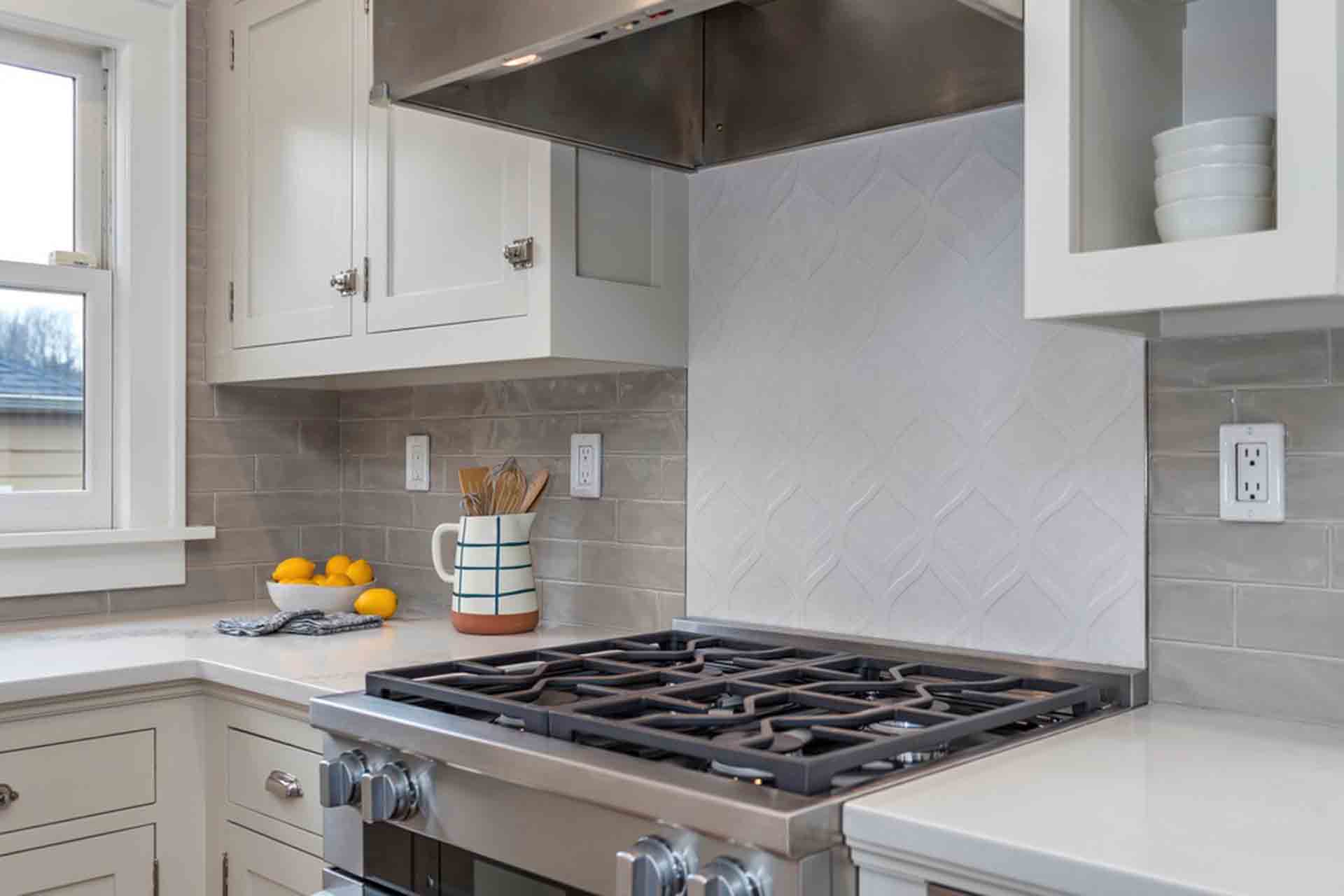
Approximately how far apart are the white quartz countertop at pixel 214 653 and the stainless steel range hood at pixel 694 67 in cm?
86

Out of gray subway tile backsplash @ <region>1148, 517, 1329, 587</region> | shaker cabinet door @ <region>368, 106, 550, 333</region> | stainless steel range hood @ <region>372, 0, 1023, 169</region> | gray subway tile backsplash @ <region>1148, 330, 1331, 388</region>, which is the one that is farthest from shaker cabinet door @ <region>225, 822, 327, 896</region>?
gray subway tile backsplash @ <region>1148, 330, 1331, 388</region>

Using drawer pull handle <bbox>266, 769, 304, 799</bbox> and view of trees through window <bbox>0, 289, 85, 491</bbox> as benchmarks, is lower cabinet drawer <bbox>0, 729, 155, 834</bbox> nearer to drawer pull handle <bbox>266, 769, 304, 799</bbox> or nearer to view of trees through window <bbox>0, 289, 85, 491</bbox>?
drawer pull handle <bbox>266, 769, 304, 799</bbox>

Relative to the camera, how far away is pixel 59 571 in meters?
2.49

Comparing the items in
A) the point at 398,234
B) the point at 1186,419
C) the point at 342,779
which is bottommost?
the point at 342,779

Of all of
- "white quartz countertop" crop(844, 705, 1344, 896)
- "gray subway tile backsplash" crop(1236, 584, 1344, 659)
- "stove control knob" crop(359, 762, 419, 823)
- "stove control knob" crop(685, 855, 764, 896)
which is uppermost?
"gray subway tile backsplash" crop(1236, 584, 1344, 659)

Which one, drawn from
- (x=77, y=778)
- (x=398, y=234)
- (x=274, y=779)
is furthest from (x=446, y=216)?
(x=77, y=778)

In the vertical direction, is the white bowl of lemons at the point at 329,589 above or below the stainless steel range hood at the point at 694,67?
below

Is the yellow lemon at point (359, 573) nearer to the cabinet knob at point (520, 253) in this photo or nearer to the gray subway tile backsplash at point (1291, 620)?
the cabinet knob at point (520, 253)

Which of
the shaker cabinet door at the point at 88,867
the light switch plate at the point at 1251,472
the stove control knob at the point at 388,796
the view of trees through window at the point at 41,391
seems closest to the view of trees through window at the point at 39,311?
the view of trees through window at the point at 41,391

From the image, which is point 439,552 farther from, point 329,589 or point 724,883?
point 724,883

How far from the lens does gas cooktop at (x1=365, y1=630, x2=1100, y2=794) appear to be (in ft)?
3.98

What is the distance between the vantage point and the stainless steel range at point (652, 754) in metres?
1.12

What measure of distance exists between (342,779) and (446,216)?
1017mm

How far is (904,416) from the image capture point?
185 centimetres
